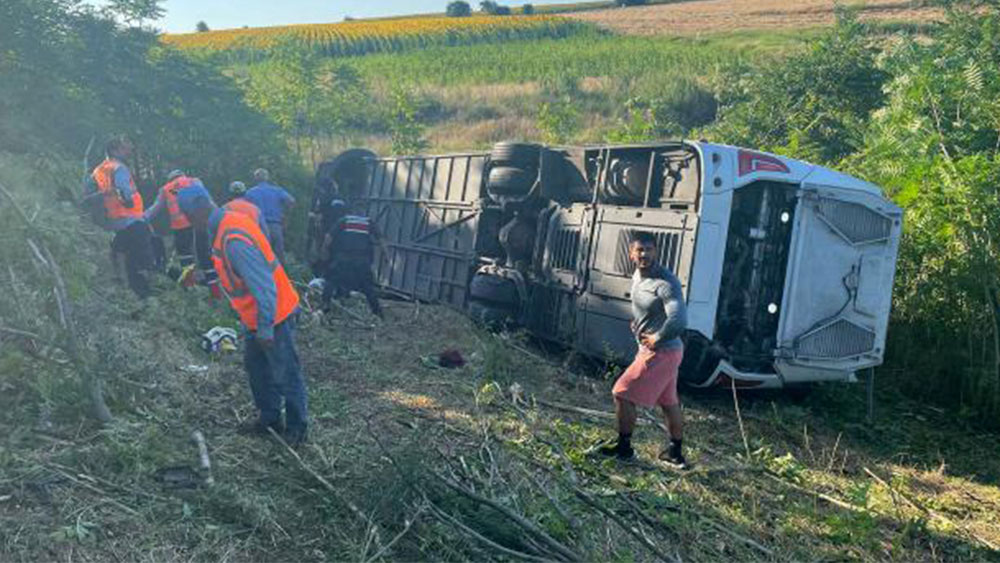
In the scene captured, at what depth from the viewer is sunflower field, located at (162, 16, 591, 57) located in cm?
4044

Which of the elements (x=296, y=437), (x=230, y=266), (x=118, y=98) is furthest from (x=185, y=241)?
(x=296, y=437)

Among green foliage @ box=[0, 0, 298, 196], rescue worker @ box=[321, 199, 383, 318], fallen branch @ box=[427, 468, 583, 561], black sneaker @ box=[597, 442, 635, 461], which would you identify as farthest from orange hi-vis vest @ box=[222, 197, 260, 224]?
green foliage @ box=[0, 0, 298, 196]

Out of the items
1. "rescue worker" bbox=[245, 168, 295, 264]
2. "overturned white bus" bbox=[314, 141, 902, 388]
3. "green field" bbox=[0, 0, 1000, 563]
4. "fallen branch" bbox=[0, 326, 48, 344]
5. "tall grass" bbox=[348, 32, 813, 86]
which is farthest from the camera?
"tall grass" bbox=[348, 32, 813, 86]

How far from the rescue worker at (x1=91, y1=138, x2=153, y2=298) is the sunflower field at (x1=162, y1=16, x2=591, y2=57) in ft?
101

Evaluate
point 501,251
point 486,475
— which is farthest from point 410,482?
point 501,251

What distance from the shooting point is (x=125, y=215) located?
27.6ft

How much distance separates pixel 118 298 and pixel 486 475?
505cm

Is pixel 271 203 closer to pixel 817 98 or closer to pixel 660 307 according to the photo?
pixel 660 307

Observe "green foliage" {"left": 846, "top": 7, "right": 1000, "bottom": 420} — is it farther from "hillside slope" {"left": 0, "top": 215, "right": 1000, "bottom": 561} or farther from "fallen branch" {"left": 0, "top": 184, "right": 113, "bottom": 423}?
"fallen branch" {"left": 0, "top": 184, "right": 113, "bottom": 423}

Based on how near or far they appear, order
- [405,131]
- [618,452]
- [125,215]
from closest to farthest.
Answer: [618,452], [125,215], [405,131]

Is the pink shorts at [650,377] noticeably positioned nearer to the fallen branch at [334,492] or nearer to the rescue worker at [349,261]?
the fallen branch at [334,492]

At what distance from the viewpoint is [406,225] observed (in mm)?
11930

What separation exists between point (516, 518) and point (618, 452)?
1886 millimetres

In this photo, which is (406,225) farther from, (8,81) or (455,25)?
(455,25)
